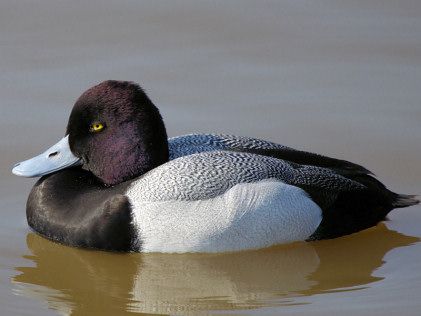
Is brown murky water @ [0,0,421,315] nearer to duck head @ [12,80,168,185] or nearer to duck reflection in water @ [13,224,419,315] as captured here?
duck reflection in water @ [13,224,419,315]

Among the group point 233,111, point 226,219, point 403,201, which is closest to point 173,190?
point 226,219

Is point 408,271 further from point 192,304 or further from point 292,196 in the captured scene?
point 192,304

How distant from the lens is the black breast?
8195 millimetres

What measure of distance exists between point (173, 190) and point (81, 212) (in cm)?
71

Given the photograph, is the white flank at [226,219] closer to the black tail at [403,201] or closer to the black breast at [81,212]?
the black breast at [81,212]

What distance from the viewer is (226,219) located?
8203 mm

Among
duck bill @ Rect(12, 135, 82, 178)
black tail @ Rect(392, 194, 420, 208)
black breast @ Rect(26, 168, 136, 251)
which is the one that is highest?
duck bill @ Rect(12, 135, 82, 178)

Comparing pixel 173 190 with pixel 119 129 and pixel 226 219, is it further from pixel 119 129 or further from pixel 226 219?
pixel 119 129

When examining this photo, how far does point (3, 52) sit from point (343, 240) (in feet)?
14.5

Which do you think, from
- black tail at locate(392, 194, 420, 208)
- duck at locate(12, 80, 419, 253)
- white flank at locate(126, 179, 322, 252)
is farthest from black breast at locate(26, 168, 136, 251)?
black tail at locate(392, 194, 420, 208)

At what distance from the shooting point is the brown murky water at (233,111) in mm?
7805

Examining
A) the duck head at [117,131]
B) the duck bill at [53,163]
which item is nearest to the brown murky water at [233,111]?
the duck bill at [53,163]

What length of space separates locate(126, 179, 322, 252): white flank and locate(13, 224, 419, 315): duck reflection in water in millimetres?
127

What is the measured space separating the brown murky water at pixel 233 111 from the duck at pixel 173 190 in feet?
0.55
